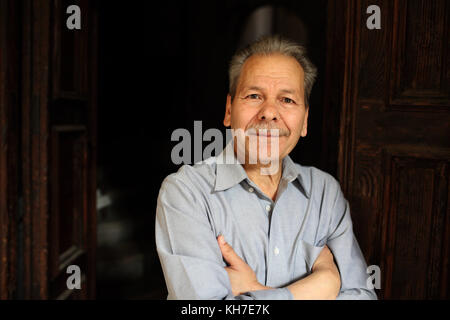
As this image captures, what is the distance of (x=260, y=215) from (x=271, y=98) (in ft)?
1.33

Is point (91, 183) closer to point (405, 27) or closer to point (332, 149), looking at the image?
point (332, 149)

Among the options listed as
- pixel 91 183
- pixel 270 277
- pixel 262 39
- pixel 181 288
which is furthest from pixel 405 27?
pixel 91 183

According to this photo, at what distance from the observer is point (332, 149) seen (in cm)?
223

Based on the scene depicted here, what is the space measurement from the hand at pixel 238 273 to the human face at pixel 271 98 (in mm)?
339

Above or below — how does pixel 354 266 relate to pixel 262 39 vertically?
below

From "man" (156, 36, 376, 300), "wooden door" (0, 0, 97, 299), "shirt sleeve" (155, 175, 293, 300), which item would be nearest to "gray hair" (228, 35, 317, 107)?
"man" (156, 36, 376, 300)

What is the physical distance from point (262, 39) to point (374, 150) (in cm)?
73

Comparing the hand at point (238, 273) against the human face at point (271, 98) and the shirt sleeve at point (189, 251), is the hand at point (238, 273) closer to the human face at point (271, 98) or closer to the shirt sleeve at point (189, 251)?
the shirt sleeve at point (189, 251)

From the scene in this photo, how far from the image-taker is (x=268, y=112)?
1395 millimetres

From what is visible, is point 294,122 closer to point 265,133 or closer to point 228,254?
point 265,133

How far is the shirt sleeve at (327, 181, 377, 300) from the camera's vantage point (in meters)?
1.46

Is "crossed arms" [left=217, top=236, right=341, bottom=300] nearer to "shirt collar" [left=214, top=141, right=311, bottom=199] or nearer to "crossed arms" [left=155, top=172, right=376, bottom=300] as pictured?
"crossed arms" [left=155, top=172, right=376, bottom=300]

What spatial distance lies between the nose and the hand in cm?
41

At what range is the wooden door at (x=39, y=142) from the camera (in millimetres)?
1984
